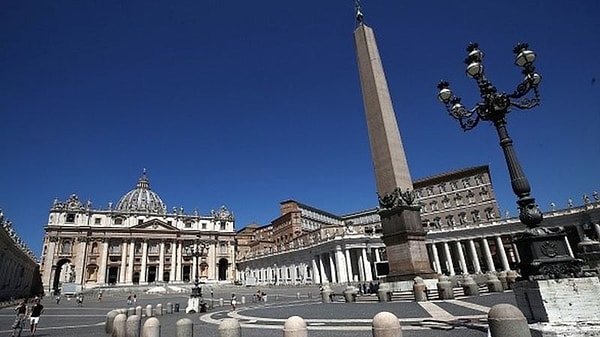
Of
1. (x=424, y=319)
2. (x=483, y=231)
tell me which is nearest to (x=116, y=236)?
(x=483, y=231)

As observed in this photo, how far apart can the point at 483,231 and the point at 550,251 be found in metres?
44.9

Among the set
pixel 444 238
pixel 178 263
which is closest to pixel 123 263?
pixel 178 263

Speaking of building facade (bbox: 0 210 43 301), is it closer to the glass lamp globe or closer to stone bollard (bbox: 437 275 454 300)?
stone bollard (bbox: 437 275 454 300)

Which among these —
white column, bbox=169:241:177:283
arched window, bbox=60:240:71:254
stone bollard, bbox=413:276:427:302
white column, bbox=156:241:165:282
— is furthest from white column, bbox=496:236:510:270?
arched window, bbox=60:240:71:254

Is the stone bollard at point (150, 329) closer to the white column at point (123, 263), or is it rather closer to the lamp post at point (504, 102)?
the lamp post at point (504, 102)

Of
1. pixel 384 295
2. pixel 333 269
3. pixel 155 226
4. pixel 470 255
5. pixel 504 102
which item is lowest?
pixel 384 295

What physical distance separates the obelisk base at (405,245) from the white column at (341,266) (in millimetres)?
30502

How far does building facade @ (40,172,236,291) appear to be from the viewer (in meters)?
67.8

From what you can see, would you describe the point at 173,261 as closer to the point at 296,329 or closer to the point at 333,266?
the point at 333,266

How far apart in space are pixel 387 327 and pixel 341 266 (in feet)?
142

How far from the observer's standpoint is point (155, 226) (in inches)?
3059

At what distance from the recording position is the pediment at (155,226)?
76062 millimetres

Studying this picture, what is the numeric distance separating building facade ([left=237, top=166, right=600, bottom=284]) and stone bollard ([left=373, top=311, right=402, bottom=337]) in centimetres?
3561

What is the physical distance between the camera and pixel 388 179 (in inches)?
664
